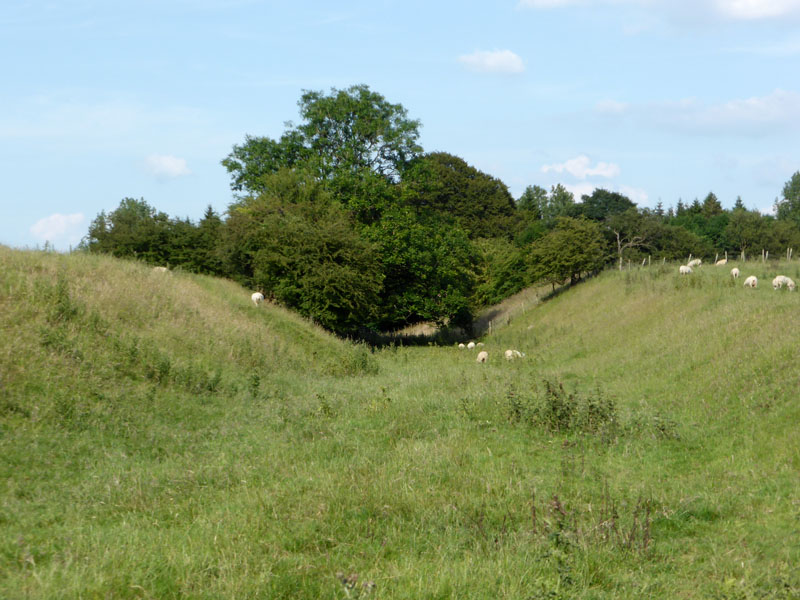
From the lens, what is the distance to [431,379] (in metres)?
17.5

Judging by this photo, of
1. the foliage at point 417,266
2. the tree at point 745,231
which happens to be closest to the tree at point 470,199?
the tree at point 745,231

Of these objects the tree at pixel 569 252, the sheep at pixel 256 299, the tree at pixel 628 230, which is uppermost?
the tree at pixel 628 230

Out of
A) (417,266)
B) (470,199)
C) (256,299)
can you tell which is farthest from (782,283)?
(470,199)

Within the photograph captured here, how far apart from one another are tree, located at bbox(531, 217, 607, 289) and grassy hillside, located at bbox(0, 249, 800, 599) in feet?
71.0

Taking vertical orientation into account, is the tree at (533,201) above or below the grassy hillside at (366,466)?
above

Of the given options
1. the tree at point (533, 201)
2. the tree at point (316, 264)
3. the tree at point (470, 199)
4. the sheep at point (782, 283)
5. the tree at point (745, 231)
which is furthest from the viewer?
the tree at point (533, 201)

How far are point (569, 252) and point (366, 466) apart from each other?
35.7 meters

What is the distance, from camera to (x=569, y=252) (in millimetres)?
42188

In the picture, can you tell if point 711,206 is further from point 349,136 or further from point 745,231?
point 349,136

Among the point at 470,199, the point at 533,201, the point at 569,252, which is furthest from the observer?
the point at 533,201

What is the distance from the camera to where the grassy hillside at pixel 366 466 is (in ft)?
19.0

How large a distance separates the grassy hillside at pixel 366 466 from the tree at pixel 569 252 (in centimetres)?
2164

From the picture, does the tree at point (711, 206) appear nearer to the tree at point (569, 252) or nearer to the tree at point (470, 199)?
the tree at point (470, 199)

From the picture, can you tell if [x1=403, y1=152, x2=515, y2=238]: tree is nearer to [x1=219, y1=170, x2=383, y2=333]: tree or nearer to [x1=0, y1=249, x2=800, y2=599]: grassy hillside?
[x1=219, y1=170, x2=383, y2=333]: tree
